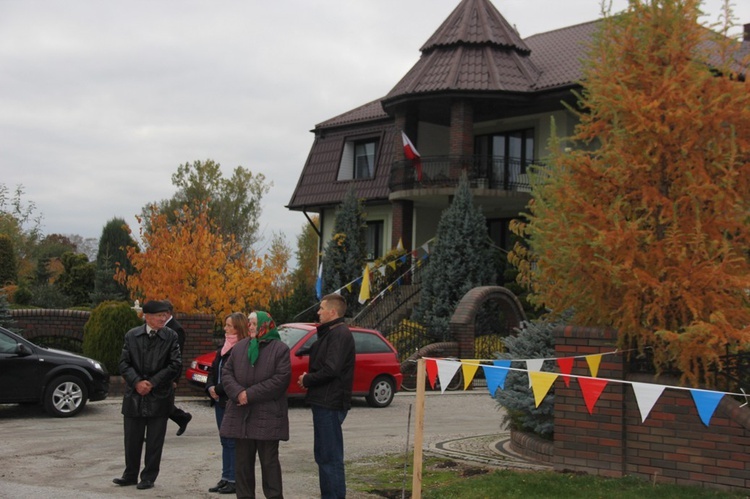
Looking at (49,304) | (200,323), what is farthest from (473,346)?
(49,304)

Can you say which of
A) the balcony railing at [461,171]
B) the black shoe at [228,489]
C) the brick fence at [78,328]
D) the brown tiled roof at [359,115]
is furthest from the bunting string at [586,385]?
the brown tiled roof at [359,115]

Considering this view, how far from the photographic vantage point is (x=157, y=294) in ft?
67.7

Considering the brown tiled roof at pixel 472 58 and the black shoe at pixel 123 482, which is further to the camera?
the brown tiled roof at pixel 472 58

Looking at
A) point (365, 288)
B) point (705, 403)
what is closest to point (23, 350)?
point (705, 403)

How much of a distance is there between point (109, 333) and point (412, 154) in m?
13.5

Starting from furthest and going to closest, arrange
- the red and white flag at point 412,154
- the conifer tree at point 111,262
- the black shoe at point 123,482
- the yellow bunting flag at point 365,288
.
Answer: the conifer tree at point 111,262 → the red and white flag at point 412,154 → the yellow bunting flag at point 365,288 → the black shoe at point 123,482

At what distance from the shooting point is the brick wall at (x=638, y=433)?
27.6 ft

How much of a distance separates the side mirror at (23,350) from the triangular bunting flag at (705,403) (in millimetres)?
9876

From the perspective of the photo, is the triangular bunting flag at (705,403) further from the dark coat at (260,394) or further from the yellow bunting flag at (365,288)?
the yellow bunting flag at (365,288)

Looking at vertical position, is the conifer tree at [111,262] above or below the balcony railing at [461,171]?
below

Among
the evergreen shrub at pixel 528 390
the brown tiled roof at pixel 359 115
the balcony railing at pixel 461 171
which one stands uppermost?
the brown tiled roof at pixel 359 115

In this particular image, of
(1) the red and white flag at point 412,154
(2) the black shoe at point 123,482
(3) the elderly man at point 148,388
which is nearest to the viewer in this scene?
(3) the elderly man at point 148,388

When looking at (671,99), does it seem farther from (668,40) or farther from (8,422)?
(8,422)

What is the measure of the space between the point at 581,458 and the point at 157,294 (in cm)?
1354
